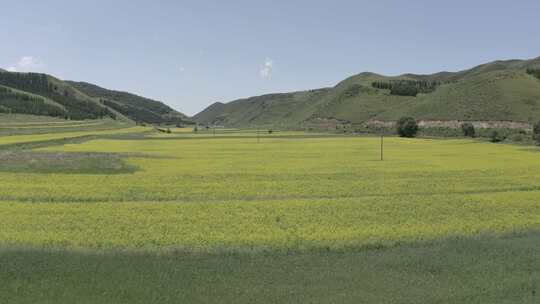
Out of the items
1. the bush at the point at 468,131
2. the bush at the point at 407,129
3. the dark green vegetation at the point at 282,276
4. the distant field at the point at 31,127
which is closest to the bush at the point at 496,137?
the bush at the point at 468,131

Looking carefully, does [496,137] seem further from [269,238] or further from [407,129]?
[269,238]

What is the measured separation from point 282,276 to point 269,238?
4806 mm

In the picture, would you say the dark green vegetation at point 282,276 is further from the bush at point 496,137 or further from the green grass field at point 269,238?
the bush at point 496,137

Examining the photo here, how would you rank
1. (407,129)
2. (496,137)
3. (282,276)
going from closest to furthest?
(282,276) < (496,137) < (407,129)

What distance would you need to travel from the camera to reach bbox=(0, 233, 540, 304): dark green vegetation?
1320 cm

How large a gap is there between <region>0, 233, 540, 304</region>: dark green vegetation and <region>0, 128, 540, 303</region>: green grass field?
2.1 inches

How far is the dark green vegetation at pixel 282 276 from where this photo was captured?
13.2 metres

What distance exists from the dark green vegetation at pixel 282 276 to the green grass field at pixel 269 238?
5 cm

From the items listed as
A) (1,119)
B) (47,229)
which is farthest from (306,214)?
(1,119)

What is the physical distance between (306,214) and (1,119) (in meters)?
Answer: 153

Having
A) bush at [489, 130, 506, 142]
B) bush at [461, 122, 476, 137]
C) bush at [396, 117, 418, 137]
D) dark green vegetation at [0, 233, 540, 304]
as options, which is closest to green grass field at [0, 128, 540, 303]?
dark green vegetation at [0, 233, 540, 304]

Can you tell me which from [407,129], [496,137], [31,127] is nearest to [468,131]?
[407,129]

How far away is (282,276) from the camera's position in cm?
1500

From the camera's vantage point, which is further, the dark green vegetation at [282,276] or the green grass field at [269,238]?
the green grass field at [269,238]
